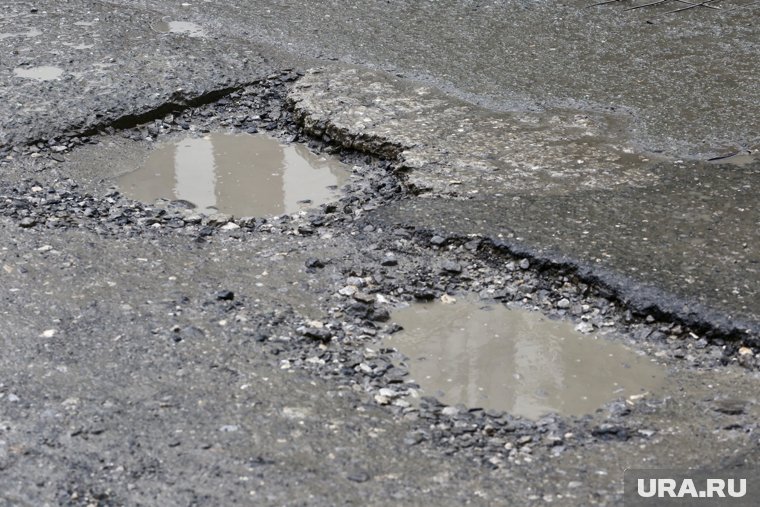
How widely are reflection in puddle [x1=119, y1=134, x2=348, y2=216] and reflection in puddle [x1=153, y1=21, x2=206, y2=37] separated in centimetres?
132

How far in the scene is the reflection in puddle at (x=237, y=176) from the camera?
13.8 feet

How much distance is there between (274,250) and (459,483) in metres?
1.48

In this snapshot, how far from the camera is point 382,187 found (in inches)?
168

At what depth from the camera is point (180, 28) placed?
19.4ft

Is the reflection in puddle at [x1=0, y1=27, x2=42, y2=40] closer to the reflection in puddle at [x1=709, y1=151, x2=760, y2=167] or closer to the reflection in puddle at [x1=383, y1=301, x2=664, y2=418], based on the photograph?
the reflection in puddle at [x1=383, y1=301, x2=664, y2=418]

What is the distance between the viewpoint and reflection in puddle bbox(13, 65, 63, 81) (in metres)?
5.16

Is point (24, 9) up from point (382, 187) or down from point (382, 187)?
up

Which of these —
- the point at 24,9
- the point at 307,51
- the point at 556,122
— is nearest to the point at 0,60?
the point at 24,9

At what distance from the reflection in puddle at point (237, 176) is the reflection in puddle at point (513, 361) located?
1.05m

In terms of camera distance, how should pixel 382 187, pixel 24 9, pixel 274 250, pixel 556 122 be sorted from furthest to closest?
pixel 24 9
pixel 556 122
pixel 382 187
pixel 274 250

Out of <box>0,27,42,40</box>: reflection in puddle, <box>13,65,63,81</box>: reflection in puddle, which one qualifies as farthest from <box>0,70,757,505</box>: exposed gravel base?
<box>0,27,42,40</box>: reflection in puddle

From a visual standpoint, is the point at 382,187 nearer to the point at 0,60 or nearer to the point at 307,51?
the point at 307,51

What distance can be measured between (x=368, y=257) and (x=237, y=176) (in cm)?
101
